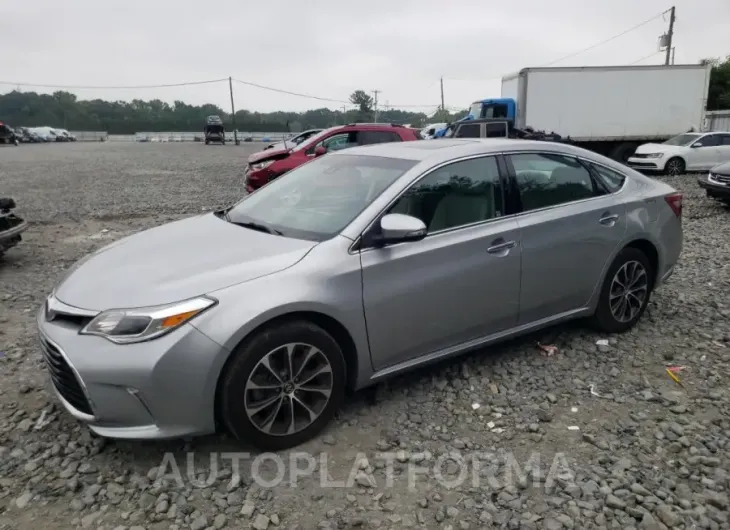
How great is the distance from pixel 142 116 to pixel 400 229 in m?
86.4

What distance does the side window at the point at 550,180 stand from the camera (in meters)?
3.96

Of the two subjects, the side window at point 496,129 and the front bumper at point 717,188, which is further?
the side window at point 496,129

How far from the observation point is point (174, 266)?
309 cm


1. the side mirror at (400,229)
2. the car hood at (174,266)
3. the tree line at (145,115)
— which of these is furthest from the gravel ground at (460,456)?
the tree line at (145,115)

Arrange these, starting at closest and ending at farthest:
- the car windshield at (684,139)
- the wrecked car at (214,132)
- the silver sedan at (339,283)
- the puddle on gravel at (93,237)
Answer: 1. the silver sedan at (339,283)
2. the puddle on gravel at (93,237)
3. the car windshield at (684,139)
4. the wrecked car at (214,132)

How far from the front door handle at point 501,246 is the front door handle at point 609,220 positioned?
3.01ft

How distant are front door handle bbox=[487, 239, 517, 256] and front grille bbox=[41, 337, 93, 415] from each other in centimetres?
243

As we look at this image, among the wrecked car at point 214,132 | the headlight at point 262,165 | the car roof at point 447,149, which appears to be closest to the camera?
the car roof at point 447,149

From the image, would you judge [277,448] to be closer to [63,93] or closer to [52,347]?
[52,347]

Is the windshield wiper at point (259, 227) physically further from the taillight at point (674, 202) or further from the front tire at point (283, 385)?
the taillight at point (674, 202)

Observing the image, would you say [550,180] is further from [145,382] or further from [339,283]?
[145,382]

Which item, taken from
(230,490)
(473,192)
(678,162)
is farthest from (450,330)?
(678,162)

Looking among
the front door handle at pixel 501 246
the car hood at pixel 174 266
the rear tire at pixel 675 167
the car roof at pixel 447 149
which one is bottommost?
the rear tire at pixel 675 167

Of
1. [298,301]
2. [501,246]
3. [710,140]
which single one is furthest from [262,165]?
[710,140]
